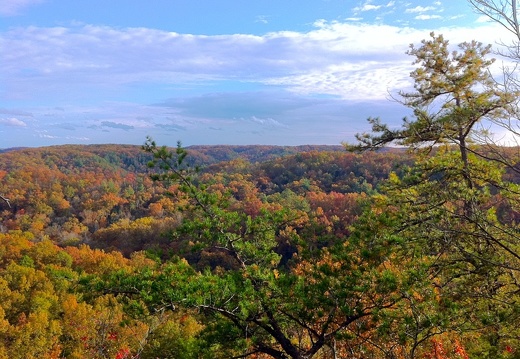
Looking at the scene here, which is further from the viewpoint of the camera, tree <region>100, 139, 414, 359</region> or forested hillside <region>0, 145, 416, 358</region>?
forested hillside <region>0, 145, 416, 358</region>

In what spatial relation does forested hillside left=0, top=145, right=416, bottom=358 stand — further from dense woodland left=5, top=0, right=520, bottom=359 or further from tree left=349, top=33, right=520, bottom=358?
tree left=349, top=33, right=520, bottom=358

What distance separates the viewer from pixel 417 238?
20.0 feet

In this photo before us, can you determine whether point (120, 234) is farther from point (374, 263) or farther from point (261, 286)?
point (374, 263)

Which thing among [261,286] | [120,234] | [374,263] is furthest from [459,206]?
[120,234]

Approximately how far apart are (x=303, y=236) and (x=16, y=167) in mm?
151146

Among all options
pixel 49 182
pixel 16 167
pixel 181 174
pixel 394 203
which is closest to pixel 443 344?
pixel 394 203

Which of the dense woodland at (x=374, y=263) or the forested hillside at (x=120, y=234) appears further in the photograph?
the forested hillside at (x=120, y=234)

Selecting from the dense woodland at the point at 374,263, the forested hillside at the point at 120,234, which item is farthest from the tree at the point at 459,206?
the forested hillside at the point at 120,234

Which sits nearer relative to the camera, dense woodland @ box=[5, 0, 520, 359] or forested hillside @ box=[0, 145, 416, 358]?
dense woodland @ box=[5, 0, 520, 359]

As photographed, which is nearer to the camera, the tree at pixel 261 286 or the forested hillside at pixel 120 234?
the tree at pixel 261 286

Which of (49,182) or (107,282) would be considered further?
(49,182)

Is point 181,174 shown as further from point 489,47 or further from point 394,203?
point 489,47

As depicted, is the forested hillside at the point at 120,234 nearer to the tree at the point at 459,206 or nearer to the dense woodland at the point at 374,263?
the dense woodland at the point at 374,263

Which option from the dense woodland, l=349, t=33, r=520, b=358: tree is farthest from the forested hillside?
l=349, t=33, r=520, b=358: tree
